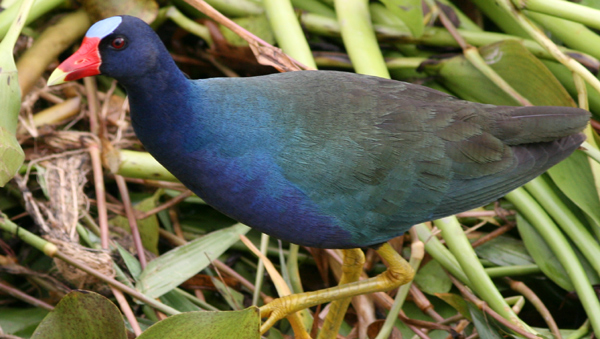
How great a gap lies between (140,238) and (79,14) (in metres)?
0.66

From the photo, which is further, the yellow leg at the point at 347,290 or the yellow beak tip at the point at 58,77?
the yellow leg at the point at 347,290

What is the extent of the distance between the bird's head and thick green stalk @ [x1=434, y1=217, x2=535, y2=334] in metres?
0.72

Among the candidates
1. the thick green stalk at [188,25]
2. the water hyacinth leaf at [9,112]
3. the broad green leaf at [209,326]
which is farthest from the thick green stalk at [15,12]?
the broad green leaf at [209,326]

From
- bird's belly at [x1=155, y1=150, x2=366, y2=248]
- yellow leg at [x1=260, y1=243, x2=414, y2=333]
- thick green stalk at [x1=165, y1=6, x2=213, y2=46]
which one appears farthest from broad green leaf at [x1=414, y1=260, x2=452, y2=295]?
thick green stalk at [x1=165, y1=6, x2=213, y2=46]

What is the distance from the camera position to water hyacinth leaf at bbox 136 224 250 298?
1.35m

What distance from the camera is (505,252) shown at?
1512 millimetres

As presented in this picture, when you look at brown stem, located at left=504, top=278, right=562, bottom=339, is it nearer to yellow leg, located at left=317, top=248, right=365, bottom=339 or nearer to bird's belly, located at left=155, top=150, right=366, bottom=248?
yellow leg, located at left=317, top=248, right=365, bottom=339

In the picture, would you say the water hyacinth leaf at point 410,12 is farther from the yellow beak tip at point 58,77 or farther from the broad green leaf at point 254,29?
the yellow beak tip at point 58,77

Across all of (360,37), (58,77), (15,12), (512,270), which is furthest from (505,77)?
(15,12)

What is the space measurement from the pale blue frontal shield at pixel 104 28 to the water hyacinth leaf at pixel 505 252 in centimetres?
96

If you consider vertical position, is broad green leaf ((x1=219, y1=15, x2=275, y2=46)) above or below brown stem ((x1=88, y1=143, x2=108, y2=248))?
above

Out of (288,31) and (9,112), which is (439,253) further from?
(9,112)

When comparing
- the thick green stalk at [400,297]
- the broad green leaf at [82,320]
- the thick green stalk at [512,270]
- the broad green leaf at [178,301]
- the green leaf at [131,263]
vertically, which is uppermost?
the broad green leaf at [82,320]

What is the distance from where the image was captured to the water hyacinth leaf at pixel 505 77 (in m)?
1.49
